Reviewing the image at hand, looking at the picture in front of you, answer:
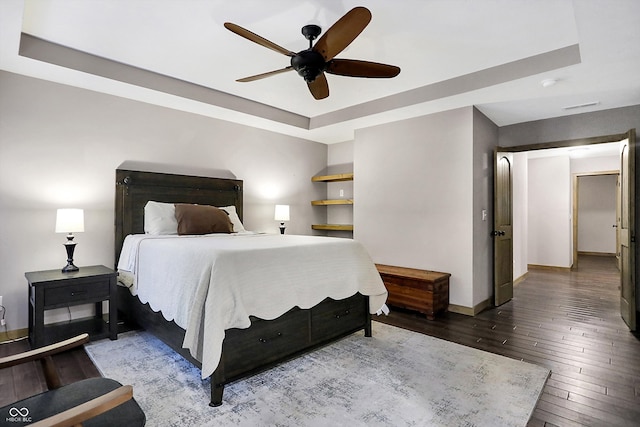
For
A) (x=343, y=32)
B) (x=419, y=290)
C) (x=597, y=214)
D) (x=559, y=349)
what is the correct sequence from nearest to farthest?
(x=343, y=32)
(x=559, y=349)
(x=419, y=290)
(x=597, y=214)

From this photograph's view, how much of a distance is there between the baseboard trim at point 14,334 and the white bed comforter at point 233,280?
105 cm

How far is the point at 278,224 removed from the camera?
17.8 ft

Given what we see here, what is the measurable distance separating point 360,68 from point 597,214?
33.9 ft

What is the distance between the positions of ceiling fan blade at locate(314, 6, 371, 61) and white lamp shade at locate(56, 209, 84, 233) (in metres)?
2.62

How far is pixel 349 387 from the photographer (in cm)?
229

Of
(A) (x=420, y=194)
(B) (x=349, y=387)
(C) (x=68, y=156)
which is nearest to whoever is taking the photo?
(B) (x=349, y=387)

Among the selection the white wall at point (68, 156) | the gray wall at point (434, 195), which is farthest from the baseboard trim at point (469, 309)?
the white wall at point (68, 156)

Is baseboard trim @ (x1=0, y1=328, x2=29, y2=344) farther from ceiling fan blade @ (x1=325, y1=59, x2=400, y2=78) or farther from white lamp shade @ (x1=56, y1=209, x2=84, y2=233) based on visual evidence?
ceiling fan blade @ (x1=325, y1=59, x2=400, y2=78)

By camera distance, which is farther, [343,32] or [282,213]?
[282,213]

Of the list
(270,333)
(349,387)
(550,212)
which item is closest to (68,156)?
(270,333)

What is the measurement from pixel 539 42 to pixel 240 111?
3224mm

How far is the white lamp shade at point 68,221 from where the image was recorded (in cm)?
301

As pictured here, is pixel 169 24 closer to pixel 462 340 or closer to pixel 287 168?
pixel 287 168

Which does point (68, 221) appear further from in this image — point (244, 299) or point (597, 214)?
point (597, 214)
